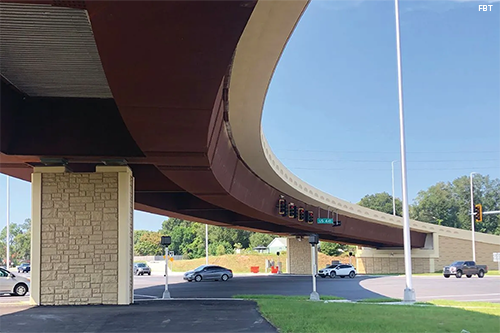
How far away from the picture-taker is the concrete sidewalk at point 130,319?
1116 cm

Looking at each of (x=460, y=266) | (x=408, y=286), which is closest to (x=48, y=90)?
(x=408, y=286)

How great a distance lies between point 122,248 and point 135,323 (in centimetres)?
517

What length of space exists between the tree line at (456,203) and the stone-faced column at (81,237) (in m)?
111

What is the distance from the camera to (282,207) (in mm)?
33406

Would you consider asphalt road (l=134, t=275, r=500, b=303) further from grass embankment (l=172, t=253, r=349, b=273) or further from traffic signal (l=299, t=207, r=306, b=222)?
grass embankment (l=172, t=253, r=349, b=273)

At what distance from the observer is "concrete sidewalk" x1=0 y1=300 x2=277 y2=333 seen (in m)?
11.2

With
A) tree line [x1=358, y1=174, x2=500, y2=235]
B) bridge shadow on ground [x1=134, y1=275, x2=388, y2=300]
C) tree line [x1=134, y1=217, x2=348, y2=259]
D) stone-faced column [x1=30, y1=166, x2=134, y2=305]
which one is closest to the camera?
stone-faced column [x1=30, y1=166, x2=134, y2=305]

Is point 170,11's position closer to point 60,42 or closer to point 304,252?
→ point 60,42

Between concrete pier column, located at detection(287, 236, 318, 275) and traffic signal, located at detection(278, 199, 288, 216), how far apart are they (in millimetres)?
30533

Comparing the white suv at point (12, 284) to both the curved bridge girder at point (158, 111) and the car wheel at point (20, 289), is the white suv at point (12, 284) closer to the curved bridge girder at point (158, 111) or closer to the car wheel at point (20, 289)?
the car wheel at point (20, 289)

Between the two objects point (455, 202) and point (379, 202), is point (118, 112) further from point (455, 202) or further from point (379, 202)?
point (379, 202)

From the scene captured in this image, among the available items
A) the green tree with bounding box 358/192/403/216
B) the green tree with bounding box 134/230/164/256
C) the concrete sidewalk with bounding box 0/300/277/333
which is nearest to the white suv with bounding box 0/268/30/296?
the concrete sidewalk with bounding box 0/300/277/333

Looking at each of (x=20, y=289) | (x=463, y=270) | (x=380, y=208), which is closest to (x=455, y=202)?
(x=380, y=208)

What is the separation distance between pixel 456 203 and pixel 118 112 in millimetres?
121746
